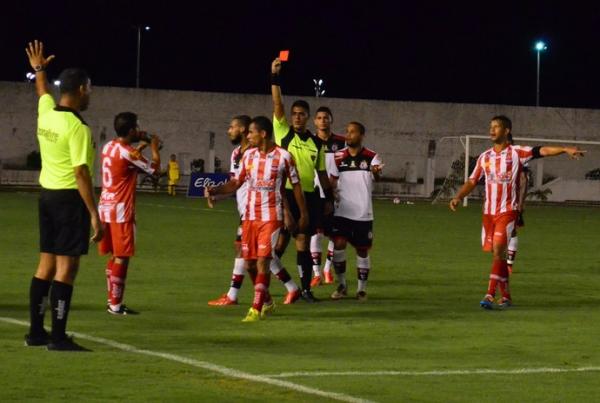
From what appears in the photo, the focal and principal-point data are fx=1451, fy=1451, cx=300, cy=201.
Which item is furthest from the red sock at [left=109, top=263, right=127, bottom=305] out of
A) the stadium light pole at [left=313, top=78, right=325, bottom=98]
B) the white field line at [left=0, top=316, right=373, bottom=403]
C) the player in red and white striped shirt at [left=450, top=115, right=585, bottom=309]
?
the stadium light pole at [left=313, top=78, right=325, bottom=98]

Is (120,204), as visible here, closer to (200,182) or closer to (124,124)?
(124,124)

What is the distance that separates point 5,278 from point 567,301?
6614 mm

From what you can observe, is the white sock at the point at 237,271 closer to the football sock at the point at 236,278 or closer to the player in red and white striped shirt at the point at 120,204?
the football sock at the point at 236,278

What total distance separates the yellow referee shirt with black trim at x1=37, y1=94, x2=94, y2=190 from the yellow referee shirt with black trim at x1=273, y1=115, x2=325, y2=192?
483 cm

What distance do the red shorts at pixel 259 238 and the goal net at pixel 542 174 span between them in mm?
32862

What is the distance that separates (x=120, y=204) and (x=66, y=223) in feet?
9.73

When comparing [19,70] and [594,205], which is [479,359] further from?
[19,70]

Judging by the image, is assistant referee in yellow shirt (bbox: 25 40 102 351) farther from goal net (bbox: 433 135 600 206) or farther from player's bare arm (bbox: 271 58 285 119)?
goal net (bbox: 433 135 600 206)

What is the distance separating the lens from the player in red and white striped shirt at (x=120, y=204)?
13875 millimetres

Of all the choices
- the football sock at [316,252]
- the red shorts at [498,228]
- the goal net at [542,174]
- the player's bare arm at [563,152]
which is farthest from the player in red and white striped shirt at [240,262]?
the goal net at [542,174]

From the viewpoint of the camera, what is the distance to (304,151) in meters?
15.8

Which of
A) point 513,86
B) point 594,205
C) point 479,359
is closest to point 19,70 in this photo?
point 513,86

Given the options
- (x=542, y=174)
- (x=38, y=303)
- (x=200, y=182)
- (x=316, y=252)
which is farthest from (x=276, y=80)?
(x=542, y=174)

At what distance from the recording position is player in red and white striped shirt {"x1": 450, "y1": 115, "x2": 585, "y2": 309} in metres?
15.3
